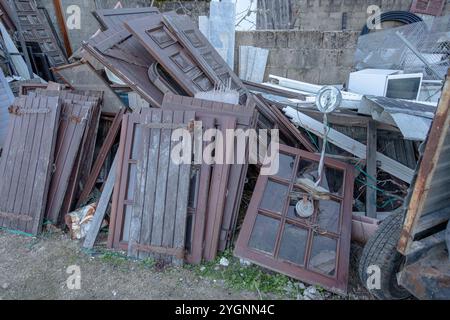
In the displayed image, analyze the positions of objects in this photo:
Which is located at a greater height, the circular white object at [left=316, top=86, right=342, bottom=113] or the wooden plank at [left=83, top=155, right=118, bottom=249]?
the circular white object at [left=316, top=86, right=342, bottom=113]

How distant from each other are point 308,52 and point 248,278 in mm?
3468

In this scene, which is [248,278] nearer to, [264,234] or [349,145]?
[264,234]

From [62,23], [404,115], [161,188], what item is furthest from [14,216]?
[62,23]

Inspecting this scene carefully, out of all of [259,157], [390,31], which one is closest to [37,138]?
[259,157]

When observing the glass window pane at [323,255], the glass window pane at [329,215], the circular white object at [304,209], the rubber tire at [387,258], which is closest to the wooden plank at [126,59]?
the circular white object at [304,209]

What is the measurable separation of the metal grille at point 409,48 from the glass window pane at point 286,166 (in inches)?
106

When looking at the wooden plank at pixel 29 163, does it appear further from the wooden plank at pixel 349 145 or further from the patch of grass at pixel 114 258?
the wooden plank at pixel 349 145

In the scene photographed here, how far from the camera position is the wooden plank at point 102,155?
147 inches

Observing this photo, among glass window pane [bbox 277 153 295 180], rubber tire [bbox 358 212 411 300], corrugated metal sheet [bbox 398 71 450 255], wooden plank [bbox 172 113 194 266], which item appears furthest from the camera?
glass window pane [bbox 277 153 295 180]

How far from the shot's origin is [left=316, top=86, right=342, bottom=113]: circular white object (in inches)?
110

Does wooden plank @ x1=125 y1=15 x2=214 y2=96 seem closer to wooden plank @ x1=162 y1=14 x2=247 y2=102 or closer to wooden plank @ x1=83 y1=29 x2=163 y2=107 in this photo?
wooden plank @ x1=162 y1=14 x2=247 y2=102

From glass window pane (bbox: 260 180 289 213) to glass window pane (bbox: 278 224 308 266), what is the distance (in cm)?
19

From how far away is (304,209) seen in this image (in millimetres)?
2961

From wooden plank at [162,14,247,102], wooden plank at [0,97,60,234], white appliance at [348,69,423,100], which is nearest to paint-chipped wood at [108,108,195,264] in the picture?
wooden plank at [0,97,60,234]
